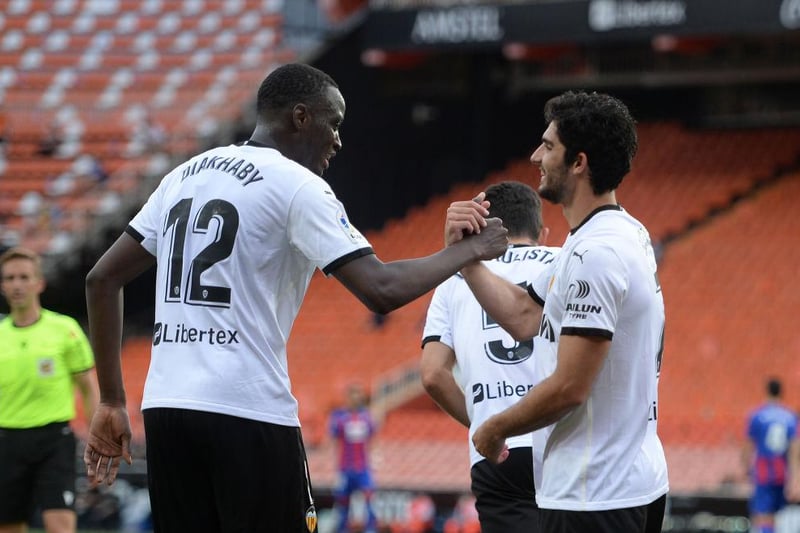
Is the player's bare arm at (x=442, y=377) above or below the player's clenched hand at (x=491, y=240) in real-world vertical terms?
below

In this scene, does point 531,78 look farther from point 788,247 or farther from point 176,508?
point 176,508

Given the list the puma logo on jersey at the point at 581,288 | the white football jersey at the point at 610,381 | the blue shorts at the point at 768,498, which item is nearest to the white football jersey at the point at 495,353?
the white football jersey at the point at 610,381

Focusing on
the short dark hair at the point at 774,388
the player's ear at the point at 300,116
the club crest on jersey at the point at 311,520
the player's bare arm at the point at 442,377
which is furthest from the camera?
the short dark hair at the point at 774,388

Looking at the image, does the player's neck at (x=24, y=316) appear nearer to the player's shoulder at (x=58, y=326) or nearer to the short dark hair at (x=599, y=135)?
the player's shoulder at (x=58, y=326)

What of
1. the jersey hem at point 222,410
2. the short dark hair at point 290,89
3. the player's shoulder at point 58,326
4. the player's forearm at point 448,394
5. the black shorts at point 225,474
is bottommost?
the black shorts at point 225,474

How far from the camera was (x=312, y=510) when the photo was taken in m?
4.35

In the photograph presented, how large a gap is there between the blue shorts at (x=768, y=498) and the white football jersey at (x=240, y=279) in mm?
9864

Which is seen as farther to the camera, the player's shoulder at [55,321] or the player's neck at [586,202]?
the player's shoulder at [55,321]

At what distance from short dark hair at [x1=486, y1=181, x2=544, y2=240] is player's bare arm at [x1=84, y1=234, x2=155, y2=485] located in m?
1.69

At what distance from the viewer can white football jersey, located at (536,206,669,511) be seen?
4.10 meters

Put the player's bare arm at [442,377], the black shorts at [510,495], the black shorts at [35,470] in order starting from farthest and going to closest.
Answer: the black shorts at [35,470]
the player's bare arm at [442,377]
the black shorts at [510,495]

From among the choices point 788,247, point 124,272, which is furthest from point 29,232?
point 124,272

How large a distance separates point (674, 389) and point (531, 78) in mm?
8320

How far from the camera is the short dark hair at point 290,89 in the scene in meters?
4.42
